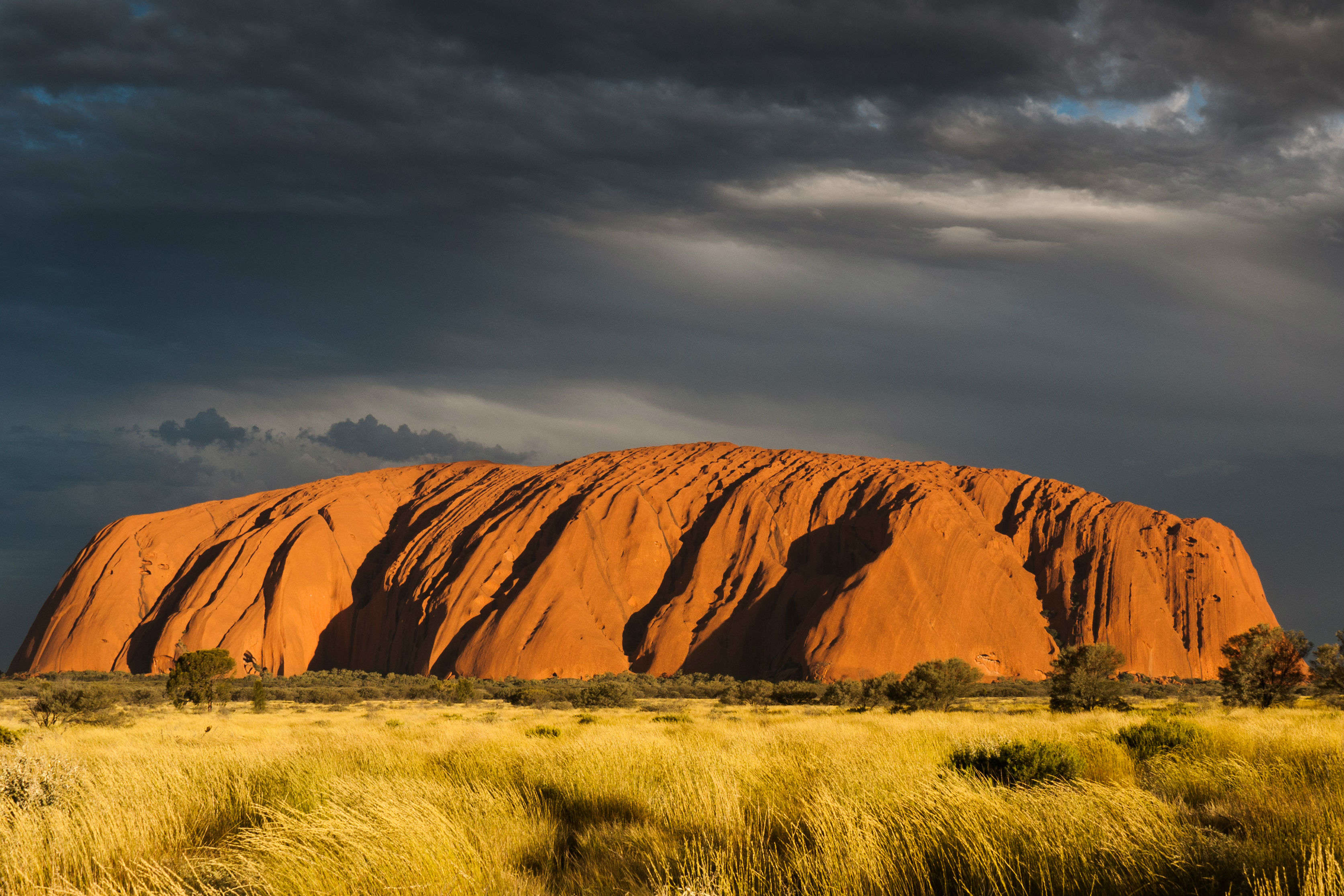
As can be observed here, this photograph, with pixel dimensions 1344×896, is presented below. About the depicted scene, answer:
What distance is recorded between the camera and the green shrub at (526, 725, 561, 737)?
17.0 meters

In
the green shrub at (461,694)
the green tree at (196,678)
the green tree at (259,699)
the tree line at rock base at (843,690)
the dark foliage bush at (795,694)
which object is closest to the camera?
the tree line at rock base at (843,690)

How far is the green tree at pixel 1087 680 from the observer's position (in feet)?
116

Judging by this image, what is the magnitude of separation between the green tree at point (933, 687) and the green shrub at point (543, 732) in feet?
64.3

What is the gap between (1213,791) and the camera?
7.72 meters

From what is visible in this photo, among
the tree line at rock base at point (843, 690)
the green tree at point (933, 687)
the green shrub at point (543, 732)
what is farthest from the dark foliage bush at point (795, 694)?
the green shrub at point (543, 732)

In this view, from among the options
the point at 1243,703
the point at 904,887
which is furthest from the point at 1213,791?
the point at 1243,703

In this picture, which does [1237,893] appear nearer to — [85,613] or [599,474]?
[599,474]

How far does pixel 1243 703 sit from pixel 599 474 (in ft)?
268

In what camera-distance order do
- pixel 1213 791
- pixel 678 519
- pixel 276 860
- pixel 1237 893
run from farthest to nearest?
pixel 678 519
pixel 1213 791
pixel 276 860
pixel 1237 893

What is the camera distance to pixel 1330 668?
107 ft

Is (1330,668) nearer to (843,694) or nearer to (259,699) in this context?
(843,694)

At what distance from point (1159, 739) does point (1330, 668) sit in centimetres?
2789

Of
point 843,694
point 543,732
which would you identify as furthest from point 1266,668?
point 543,732

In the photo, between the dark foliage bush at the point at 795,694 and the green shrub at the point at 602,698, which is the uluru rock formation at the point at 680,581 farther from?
the green shrub at the point at 602,698
